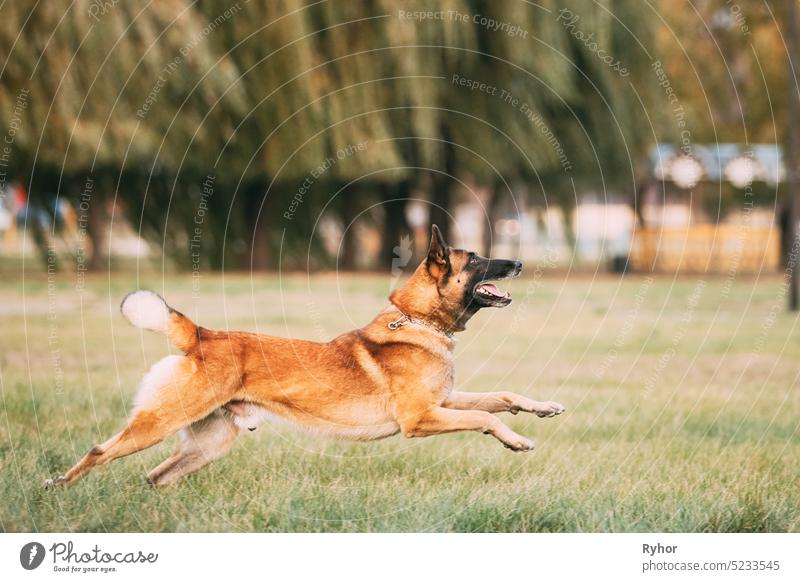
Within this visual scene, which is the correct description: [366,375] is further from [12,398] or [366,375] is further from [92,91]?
[92,91]

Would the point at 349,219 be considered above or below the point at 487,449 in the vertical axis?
above

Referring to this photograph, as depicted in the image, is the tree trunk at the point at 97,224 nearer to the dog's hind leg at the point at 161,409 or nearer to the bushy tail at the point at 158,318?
the bushy tail at the point at 158,318

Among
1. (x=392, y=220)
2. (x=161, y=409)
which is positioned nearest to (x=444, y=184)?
(x=392, y=220)

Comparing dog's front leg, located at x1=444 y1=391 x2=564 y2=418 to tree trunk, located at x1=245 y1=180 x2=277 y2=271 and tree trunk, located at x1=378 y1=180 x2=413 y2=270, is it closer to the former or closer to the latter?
tree trunk, located at x1=245 y1=180 x2=277 y2=271

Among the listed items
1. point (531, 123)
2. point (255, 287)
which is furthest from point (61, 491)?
point (531, 123)

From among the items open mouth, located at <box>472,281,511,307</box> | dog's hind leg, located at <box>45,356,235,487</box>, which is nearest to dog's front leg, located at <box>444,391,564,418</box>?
open mouth, located at <box>472,281,511,307</box>

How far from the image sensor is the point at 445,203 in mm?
36250

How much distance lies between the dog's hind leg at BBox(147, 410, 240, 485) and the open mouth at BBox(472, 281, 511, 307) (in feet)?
6.39

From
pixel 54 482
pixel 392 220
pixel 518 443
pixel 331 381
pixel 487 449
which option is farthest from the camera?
pixel 392 220

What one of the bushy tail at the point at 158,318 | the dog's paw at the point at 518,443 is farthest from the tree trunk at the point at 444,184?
the dog's paw at the point at 518,443

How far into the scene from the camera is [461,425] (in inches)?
313

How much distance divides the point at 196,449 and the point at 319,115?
2218 centimetres

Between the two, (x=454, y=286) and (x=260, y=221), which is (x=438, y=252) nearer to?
(x=454, y=286)

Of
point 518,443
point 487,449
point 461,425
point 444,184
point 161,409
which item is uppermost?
point 444,184
